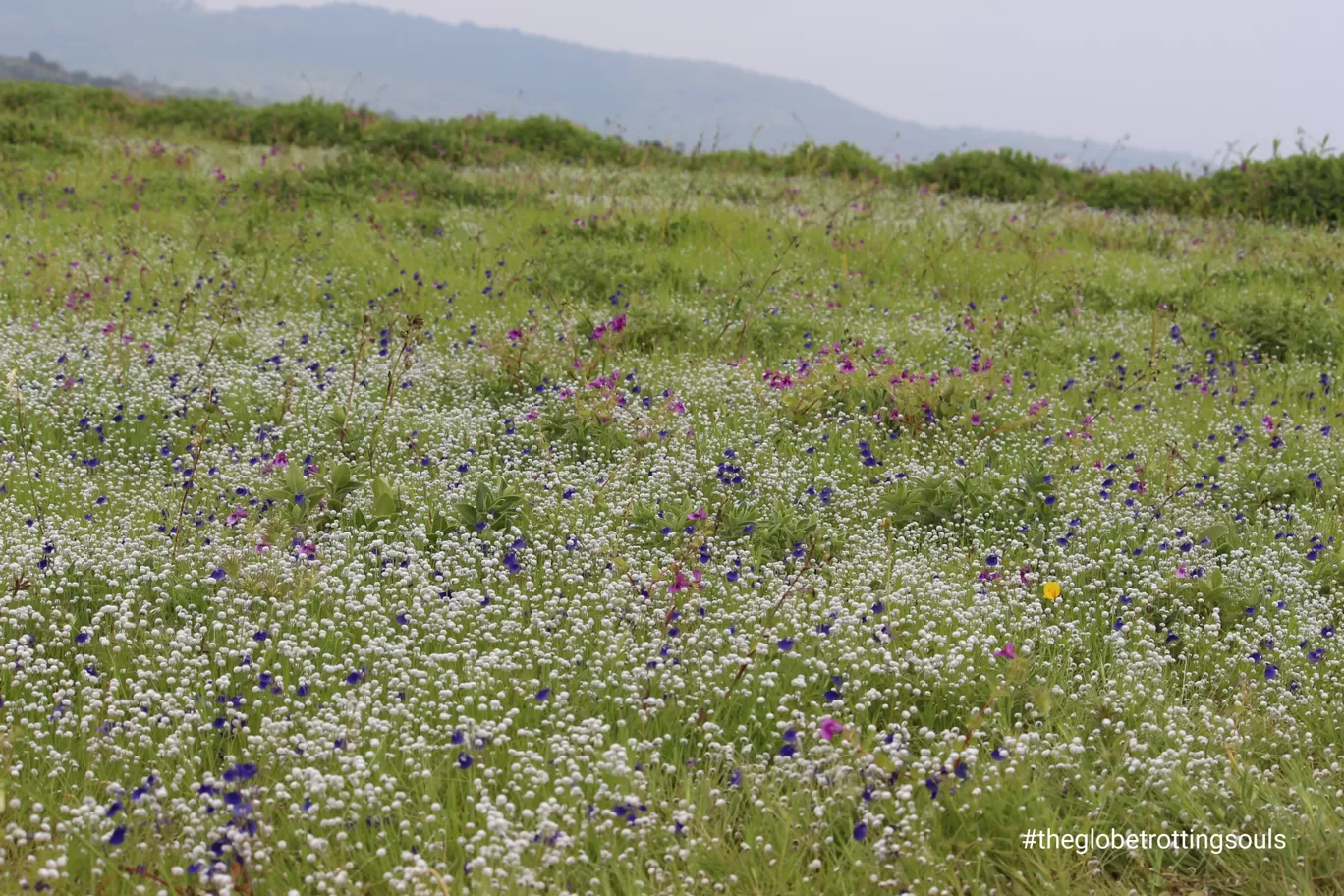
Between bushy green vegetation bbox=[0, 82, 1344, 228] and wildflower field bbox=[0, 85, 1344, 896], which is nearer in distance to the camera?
wildflower field bbox=[0, 85, 1344, 896]

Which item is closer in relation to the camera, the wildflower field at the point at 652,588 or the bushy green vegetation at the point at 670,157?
the wildflower field at the point at 652,588

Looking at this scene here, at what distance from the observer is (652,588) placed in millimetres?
4320

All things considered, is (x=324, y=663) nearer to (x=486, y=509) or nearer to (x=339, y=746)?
(x=339, y=746)

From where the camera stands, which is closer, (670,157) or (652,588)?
(652,588)

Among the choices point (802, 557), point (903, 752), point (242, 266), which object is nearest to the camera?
point (903, 752)

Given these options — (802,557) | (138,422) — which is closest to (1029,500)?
(802,557)

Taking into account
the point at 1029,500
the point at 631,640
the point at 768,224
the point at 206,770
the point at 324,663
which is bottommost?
the point at 206,770

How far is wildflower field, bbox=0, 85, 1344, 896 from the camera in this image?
305cm

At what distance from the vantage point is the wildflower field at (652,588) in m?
3.05

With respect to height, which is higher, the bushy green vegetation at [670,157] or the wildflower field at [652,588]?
the bushy green vegetation at [670,157]

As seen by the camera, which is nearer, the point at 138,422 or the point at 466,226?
the point at 138,422

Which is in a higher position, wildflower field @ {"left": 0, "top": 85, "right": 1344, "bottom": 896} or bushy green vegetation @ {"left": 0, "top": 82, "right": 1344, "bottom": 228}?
bushy green vegetation @ {"left": 0, "top": 82, "right": 1344, "bottom": 228}

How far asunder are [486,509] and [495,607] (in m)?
0.97

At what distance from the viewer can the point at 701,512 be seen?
4.89 meters
